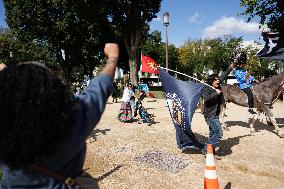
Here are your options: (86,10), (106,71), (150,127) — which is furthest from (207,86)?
(86,10)

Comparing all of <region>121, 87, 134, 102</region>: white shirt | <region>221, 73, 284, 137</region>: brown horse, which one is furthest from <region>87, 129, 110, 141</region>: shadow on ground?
<region>221, 73, 284, 137</region>: brown horse

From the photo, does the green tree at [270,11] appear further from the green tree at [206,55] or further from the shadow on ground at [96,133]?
the green tree at [206,55]

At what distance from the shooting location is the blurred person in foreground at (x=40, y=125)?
5.98 feet

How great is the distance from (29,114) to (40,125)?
0.08 meters

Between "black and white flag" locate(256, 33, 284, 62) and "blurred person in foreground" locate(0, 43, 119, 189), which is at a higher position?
"black and white flag" locate(256, 33, 284, 62)

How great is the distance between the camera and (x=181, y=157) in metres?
8.81

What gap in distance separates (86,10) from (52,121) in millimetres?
32834

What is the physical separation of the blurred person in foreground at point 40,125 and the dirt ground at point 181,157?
4919mm

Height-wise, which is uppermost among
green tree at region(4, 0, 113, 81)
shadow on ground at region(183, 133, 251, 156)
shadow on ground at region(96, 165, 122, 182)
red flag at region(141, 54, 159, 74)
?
green tree at region(4, 0, 113, 81)

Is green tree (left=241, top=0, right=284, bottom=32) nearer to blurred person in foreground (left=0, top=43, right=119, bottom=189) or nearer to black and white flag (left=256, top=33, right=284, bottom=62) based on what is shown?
black and white flag (left=256, top=33, right=284, bottom=62)

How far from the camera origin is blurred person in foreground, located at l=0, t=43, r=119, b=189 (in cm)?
182

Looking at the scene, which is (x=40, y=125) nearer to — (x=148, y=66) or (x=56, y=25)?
(x=148, y=66)

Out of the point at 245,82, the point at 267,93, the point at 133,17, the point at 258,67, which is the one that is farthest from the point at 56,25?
the point at 267,93

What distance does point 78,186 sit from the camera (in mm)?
2143
